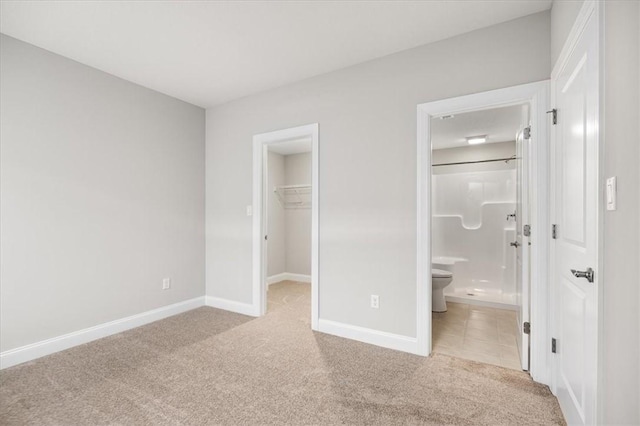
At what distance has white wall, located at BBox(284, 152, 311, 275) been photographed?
548cm

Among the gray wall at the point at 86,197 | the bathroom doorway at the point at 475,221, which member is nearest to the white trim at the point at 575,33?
the bathroom doorway at the point at 475,221

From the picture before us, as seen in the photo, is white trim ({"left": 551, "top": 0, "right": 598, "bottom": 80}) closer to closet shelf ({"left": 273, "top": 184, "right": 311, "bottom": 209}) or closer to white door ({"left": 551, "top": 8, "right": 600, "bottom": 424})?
white door ({"left": 551, "top": 8, "right": 600, "bottom": 424})

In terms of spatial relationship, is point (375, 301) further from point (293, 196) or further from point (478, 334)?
point (293, 196)

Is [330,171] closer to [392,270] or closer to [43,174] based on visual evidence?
[392,270]

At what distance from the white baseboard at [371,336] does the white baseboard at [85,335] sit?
5.89 feet

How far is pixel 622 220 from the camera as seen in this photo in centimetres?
110

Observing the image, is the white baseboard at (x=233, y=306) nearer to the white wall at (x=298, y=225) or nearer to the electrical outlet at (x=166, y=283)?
the electrical outlet at (x=166, y=283)

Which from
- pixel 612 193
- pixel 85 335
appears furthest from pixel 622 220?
pixel 85 335

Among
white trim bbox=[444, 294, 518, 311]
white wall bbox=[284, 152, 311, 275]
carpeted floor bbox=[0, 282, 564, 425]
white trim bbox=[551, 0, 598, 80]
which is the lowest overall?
white trim bbox=[444, 294, 518, 311]

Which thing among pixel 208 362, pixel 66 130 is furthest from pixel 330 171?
pixel 66 130

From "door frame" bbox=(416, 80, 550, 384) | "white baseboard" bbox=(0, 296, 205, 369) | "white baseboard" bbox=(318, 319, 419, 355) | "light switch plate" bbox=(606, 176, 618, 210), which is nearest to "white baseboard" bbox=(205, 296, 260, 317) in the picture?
"white baseboard" bbox=(0, 296, 205, 369)

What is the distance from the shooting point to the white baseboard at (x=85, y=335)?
2.37 m

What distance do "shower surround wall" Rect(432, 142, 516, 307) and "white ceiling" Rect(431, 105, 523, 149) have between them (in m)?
0.34

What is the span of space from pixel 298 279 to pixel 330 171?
308cm
